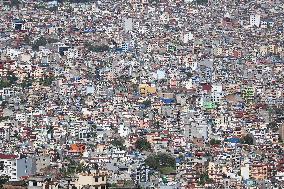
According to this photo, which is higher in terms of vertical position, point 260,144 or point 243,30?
point 243,30

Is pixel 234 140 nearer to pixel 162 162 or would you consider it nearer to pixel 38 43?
pixel 162 162

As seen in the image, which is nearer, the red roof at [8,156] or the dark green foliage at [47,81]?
the red roof at [8,156]

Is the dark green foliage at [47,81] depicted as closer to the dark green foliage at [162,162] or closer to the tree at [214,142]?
the tree at [214,142]

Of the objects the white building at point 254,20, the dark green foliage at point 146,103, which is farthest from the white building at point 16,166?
the white building at point 254,20

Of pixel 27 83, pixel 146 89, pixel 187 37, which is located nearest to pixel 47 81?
Answer: pixel 27 83

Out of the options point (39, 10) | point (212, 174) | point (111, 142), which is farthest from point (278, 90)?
point (39, 10)

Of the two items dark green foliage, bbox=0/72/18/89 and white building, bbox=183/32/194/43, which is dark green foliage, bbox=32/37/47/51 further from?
dark green foliage, bbox=0/72/18/89

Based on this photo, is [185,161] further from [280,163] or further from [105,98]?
[105,98]
